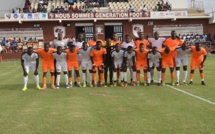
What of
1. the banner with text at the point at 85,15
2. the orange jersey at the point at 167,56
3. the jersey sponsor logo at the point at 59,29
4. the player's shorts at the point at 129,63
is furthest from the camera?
the jersey sponsor logo at the point at 59,29

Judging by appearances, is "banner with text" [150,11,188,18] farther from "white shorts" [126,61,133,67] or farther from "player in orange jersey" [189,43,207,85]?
"white shorts" [126,61,133,67]

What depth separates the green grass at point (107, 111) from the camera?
6.17 m

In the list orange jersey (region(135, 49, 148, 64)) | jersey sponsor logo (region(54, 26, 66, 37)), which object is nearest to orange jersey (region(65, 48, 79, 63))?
orange jersey (region(135, 49, 148, 64))

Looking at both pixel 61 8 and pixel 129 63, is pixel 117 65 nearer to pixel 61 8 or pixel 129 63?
pixel 129 63

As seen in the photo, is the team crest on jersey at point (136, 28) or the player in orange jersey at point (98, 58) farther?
the team crest on jersey at point (136, 28)

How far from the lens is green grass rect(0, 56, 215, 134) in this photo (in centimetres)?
617

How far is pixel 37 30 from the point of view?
37000mm

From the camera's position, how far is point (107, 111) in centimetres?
764

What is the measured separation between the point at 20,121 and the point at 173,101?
13.4ft

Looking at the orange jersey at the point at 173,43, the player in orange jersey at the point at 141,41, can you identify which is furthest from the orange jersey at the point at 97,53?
the orange jersey at the point at 173,43

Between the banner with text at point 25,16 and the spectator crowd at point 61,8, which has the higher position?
the spectator crowd at point 61,8

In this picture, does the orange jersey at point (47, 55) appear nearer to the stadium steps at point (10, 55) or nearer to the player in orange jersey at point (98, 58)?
the player in orange jersey at point (98, 58)

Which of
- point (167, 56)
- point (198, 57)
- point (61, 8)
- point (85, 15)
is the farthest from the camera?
point (61, 8)

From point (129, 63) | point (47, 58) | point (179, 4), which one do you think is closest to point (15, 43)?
point (179, 4)
